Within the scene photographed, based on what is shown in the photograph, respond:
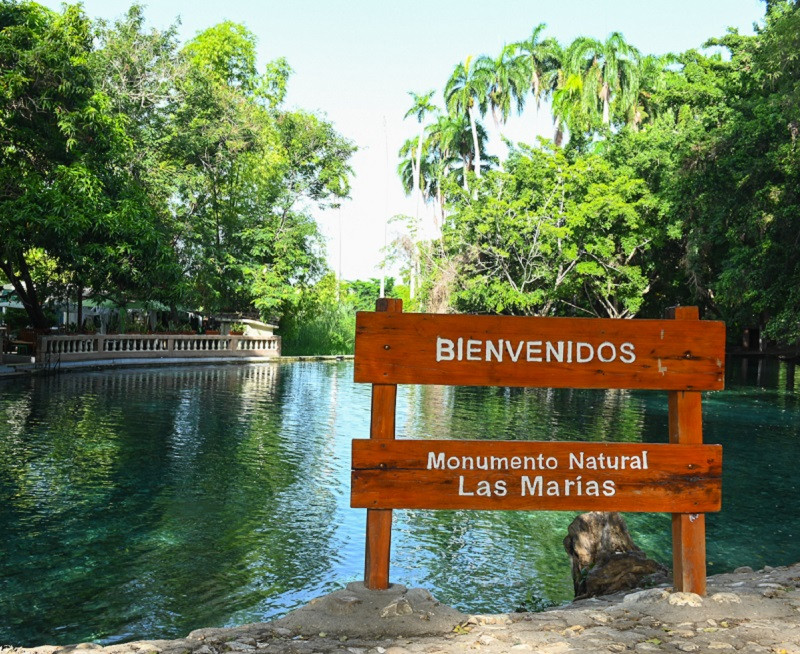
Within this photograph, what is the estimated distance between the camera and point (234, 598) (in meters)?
8.22

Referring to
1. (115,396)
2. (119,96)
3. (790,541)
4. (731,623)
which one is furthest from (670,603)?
(119,96)

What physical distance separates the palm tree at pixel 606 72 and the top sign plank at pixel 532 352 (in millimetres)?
50266

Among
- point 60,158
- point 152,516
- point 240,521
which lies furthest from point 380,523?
point 60,158

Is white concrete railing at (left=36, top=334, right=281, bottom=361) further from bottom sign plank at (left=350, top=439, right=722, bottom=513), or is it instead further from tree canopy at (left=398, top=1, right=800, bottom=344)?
bottom sign plank at (left=350, top=439, right=722, bottom=513)

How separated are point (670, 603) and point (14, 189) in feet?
84.1

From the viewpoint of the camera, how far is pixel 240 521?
11047 millimetres

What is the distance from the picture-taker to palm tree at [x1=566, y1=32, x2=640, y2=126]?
54219 mm

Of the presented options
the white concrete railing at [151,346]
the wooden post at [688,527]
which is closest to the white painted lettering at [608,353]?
the wooden post at [688,527]

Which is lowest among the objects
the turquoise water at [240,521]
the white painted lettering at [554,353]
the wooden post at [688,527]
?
the turquoise water at [240,521]

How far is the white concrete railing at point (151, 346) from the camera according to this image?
31906 mm

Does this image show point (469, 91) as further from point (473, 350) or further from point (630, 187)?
point (473, 350)

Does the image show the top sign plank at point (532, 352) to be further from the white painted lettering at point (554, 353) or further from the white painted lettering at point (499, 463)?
the white painted lettering at point (499, 463)

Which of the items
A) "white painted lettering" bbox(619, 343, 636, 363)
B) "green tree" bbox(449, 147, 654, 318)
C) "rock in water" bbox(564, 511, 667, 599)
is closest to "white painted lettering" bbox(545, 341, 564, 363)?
"white painted lettering" bbox(619, 343, 636, 363)

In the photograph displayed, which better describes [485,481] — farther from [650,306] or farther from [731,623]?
[650,306]
